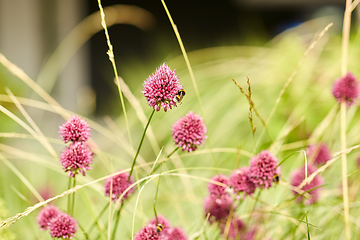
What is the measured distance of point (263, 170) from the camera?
1.43ft

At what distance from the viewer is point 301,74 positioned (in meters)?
1.25

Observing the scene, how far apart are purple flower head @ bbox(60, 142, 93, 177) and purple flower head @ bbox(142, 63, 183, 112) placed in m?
0.10

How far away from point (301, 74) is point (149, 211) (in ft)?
2.47

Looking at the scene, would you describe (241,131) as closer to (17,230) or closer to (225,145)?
(225,145)

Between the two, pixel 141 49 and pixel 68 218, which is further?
pixel 141 49

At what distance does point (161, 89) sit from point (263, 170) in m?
0.17

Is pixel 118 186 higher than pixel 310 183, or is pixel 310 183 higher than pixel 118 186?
pixel 310 183

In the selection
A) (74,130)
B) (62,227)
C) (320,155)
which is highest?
(320,155)

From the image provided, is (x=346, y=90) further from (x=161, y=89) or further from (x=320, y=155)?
(x=161, y=89)

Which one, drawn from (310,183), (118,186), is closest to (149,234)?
(118,186)

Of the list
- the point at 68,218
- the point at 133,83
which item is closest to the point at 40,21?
the point at 133,83

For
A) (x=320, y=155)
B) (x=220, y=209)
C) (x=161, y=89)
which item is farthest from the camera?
(x=320, y=155)

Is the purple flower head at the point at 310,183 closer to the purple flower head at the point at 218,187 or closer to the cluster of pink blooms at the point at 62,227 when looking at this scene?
the purple flower head at the point at 218,187

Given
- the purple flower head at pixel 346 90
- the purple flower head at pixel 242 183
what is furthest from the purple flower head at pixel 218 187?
the purple flower head at pixel 346 90
